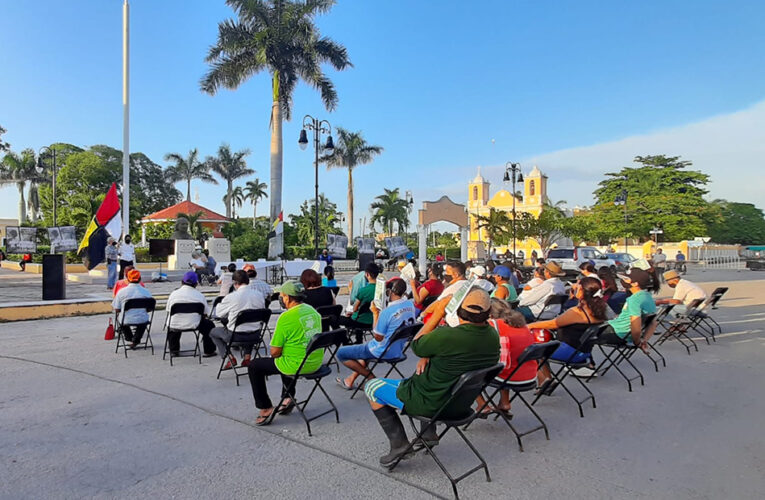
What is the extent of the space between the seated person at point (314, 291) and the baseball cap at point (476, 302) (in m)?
2.88

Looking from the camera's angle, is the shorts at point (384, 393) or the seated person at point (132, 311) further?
the seated person at point (132, 311)

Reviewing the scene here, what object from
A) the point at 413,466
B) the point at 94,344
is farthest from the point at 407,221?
the point at 413,466

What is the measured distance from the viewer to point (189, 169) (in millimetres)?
53406

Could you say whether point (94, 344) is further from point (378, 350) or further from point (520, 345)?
point (520, 345)

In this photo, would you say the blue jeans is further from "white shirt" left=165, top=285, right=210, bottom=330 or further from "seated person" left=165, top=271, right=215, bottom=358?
"white shirt" left=165, top=285, right=210, bottom=330

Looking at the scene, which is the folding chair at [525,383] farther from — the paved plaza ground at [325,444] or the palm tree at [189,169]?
the palm tree at [189,169]

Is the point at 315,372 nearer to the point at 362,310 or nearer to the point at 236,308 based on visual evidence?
the point at 236,308

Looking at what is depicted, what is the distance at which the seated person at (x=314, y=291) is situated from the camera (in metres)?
6.05

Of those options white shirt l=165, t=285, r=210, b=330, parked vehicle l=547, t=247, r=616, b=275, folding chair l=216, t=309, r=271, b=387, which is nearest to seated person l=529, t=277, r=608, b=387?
folding chair l=216, t=309, r=271, b=387

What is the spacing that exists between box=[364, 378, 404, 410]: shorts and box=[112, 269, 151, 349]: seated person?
4931mm

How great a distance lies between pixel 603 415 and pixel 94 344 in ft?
24.0

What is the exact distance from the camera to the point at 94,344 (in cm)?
783

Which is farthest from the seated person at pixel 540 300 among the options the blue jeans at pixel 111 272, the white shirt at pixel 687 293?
the blue jeans at pixel 111 272

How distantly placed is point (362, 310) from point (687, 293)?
5411mm
